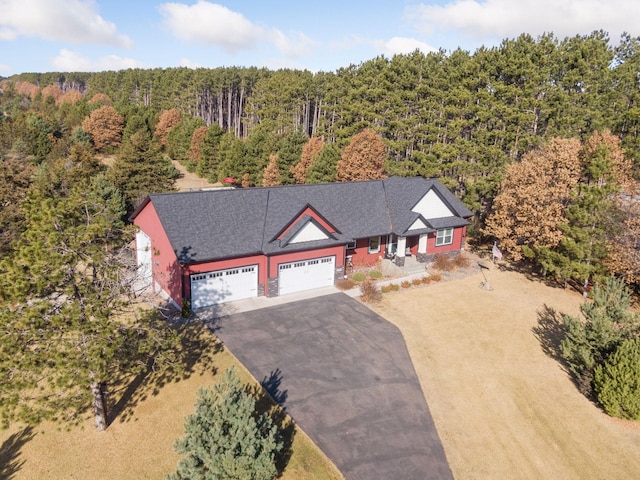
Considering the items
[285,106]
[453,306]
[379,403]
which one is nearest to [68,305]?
[379,403]

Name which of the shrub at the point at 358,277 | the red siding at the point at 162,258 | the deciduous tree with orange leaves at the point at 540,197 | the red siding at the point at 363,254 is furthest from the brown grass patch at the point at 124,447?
the deciduous tree with orange leaves at the point at 540,197

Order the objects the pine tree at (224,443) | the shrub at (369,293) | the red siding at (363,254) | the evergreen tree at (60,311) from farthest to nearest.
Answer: the red siding at (363,254)
the shrub at (369,293)
the evergreen tree at (60,311)
the pine tree at (224,443)

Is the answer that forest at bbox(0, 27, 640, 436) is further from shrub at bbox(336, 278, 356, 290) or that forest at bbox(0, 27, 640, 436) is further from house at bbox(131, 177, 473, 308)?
shrub at bbox(336, 278, 356, 290)

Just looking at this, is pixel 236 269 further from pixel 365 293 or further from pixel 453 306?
pixel 453 306

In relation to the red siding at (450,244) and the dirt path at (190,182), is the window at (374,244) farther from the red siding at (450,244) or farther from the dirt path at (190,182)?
the dirt path at (190,182)

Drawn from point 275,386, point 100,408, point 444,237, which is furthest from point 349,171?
point 100,408

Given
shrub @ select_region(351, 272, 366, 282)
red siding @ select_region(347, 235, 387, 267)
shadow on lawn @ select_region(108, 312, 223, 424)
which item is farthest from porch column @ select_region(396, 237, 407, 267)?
shadow on lawn @ select_region(108, 312, 223, 424)
